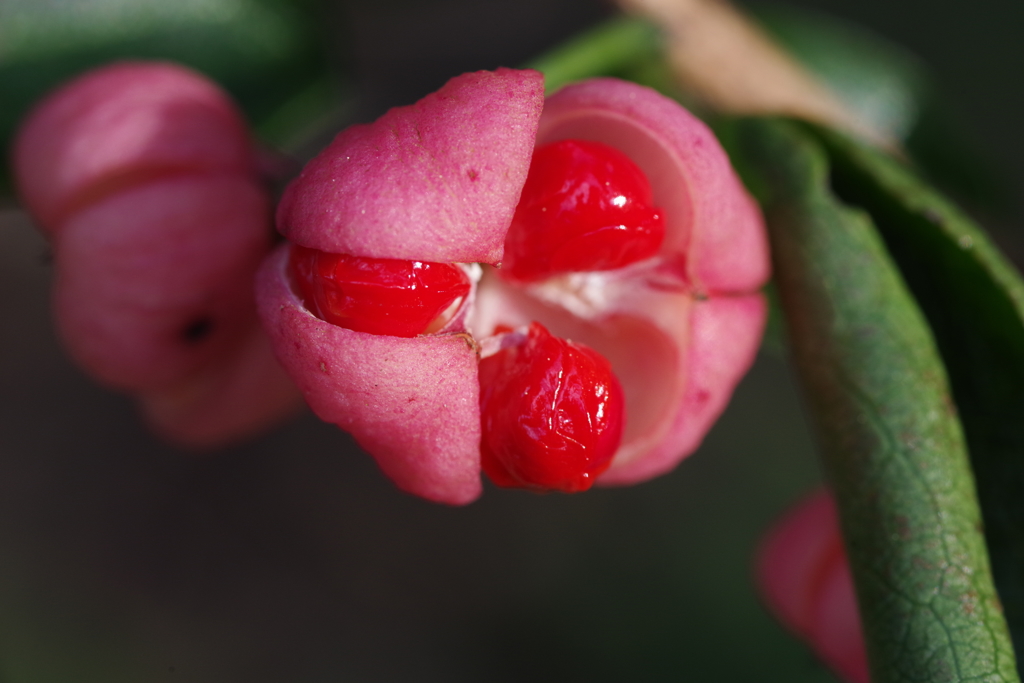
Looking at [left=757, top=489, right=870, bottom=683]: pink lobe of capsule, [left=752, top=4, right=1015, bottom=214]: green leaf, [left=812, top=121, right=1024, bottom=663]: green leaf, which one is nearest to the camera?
[left=812, top=121, right=1024, bottom=663]: green leaf

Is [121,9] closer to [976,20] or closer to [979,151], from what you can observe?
[979,151]

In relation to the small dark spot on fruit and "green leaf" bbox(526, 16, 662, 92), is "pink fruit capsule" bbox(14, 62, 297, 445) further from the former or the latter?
"green leaf" bbox(526, 16, 662, 92)

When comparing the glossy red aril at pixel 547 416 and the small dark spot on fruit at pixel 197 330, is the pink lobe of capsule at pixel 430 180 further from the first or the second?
the small dark spot on fruit at pixel 197 330

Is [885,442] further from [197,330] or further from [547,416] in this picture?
[197,330]

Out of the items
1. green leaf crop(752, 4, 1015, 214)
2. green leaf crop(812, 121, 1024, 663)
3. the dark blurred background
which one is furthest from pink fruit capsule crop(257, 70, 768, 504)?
the dark blurred background

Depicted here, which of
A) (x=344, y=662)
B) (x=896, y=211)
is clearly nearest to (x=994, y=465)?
(x=896, y=211)

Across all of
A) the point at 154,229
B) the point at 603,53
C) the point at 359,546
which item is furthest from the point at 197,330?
the point at 359,546

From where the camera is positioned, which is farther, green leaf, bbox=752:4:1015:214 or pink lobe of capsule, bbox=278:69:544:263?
green leaf, bbox=752:4:1015:214
